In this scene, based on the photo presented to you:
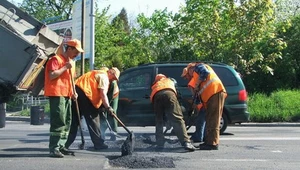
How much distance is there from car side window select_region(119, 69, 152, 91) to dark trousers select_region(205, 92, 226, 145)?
118 inches

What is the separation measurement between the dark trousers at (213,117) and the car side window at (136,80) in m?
3.01

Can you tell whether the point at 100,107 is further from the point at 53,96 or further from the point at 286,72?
the point at 286,72

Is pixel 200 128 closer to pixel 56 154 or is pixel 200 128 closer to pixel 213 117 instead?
pixel 213 117

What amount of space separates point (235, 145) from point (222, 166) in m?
2.32

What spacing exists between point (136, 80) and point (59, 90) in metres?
4.30

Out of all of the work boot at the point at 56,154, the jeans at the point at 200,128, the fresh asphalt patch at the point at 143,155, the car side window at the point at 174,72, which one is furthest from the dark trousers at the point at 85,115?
the car side window at the point at 174,72

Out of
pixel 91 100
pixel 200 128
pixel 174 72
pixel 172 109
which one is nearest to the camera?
pixel 91 100

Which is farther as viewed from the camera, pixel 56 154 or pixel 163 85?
pixel 163 85

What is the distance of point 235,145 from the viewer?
31.3 ft

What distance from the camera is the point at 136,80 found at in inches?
455

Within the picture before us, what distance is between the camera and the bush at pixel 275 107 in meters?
16.9

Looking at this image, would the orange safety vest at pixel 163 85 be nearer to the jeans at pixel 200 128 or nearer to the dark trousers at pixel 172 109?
the dark trousers at pixel 172 109

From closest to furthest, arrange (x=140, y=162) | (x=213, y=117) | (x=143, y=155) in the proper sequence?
(x=140, y=162) → (x=143, y=155) → (x=213, y=117)

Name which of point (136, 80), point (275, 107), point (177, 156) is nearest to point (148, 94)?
point (136, 80)
